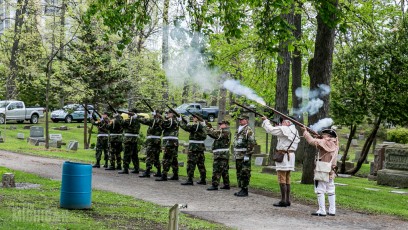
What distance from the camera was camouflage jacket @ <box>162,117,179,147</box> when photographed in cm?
1756

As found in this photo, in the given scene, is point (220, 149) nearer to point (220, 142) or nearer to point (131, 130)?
point (220, 142)

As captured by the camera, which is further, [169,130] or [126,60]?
[126,60]

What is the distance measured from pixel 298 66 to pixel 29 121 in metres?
30.3

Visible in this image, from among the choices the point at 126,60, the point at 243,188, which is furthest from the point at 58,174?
the point at 126,60

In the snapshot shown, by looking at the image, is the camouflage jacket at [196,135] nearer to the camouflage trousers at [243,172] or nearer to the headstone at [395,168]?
the camouflage trousers at [243,172]

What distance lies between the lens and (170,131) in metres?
17.7

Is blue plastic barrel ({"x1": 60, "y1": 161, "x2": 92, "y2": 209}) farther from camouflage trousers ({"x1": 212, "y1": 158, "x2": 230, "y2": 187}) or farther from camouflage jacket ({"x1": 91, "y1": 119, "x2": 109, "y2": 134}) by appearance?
camouflage jacket ({"x1": 91, "y1": 119, "x2": 109, "y2": 134})

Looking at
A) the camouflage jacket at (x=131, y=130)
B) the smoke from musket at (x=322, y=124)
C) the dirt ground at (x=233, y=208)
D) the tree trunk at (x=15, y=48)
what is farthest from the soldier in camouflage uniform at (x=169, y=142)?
the tree trunk at (x=15, y=48)

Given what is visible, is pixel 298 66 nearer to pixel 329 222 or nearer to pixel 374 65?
pixel 374 65

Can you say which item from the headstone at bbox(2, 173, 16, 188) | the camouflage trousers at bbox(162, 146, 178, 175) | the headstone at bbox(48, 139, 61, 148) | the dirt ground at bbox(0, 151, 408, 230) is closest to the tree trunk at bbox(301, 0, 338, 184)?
the dirt ground at bbox(0, 151, 408, 230)

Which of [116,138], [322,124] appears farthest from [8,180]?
[322,124]

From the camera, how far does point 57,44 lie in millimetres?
31938

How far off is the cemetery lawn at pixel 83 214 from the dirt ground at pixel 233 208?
2.54 ft

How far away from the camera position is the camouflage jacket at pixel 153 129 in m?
17.9
